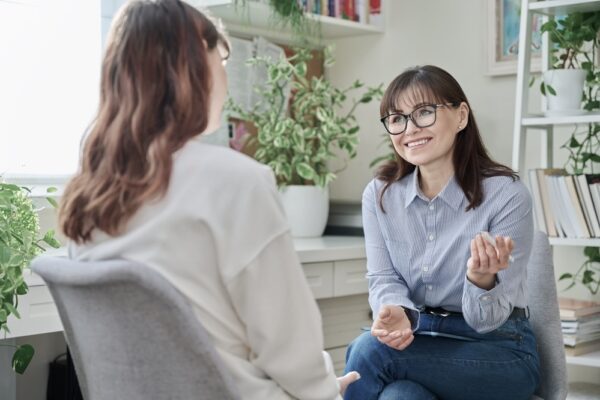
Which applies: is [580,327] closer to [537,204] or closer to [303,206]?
[537,204]

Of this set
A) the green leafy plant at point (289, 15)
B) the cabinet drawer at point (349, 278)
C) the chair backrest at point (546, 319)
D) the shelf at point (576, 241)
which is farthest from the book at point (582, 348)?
the green leafy plant at point (289, 15)

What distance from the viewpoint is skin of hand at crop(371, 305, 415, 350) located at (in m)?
1.78

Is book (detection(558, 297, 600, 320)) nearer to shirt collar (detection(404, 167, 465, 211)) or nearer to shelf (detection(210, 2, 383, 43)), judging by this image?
shirt collar (detection(404, 167, 465, 211))

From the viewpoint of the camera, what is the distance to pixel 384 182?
6.91 ft

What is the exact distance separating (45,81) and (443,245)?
4.99 ft

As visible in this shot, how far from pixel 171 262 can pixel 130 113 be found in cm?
21

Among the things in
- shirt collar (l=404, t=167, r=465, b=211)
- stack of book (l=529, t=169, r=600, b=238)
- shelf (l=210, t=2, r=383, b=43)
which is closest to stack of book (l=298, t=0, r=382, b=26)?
shelf (l=210, t=2, r=383, b=43)

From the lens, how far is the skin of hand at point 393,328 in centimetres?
178

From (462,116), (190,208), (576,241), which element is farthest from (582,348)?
(190,208)

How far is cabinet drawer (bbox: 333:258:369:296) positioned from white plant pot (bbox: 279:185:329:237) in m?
0.29

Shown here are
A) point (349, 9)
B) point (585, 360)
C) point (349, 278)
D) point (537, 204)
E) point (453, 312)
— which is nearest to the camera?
point (453, 312)

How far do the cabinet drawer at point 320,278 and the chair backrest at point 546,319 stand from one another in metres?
1.04

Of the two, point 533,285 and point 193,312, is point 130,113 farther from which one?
point 533,285

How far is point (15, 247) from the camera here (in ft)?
6.44
